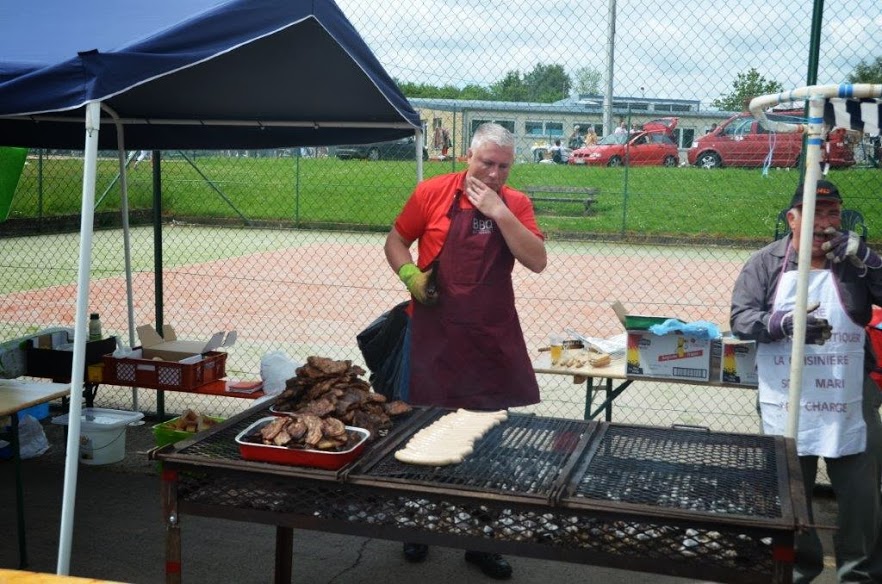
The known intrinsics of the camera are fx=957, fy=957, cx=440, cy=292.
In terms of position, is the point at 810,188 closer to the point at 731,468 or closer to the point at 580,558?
the point at 731,468

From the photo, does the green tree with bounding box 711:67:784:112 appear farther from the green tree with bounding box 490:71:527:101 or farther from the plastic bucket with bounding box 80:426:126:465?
the plastic bucket with bounding box 80:426:126:465

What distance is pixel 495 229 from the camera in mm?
4398

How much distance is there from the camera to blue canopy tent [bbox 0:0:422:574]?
339 cm

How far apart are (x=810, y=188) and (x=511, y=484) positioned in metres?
1.54

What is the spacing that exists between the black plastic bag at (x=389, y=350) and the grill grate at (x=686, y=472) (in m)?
1.50

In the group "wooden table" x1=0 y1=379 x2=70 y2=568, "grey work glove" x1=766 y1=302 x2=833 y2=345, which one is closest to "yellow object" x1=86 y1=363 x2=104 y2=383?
"wooden table" x1=0 y1=379 x2=70 y2=568

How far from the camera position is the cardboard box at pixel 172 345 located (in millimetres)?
5891

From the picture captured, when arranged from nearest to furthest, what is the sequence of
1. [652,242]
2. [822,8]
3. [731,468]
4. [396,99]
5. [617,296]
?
[731,468], [396,99], [822,8], [617,296], [652,242]

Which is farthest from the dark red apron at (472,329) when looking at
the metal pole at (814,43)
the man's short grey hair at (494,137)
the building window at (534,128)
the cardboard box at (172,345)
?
the building window at (534,128)

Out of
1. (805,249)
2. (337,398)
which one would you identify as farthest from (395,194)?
(805,249)

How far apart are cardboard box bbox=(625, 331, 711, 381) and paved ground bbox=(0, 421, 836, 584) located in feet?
3.36

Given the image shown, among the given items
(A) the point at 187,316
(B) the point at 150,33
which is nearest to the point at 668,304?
(A) the point at 187,316

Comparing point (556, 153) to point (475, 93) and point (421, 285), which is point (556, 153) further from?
point (421, 285)

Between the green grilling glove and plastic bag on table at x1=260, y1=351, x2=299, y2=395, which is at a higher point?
the green grilling glove
